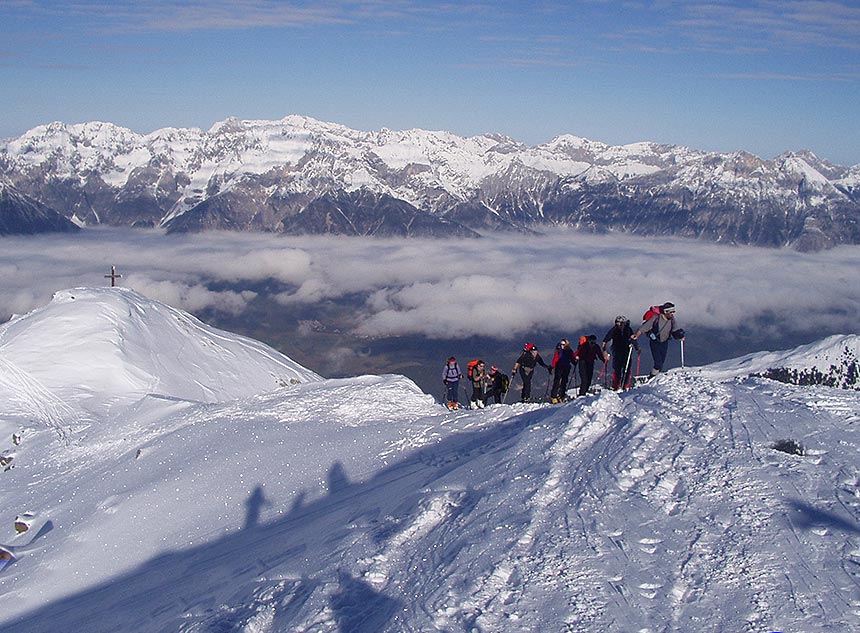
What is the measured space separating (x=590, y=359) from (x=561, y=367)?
1159 millimetres

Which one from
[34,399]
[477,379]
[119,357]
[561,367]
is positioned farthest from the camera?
[119,357]

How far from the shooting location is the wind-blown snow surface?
845cm

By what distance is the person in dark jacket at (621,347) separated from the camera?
1953 centimetres

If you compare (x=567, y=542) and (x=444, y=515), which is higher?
(x=567, y=542)

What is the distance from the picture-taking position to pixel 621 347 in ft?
65.0

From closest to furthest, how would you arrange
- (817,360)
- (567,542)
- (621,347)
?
(567,542) < (621,347) < (817,360)

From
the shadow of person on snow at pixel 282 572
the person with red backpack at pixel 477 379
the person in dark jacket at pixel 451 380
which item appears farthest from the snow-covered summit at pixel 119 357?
the shadow of person on snow at pixel 282 572

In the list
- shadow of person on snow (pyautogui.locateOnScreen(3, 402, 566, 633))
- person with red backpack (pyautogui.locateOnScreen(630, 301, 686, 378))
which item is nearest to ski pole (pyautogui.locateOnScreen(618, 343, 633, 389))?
person with red backpack (pyautogui.locateOnScreen(630, 301, 686, 378))

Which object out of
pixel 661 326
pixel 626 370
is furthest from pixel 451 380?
pixel 661 326

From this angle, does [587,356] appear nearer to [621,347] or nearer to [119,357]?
[621,347]

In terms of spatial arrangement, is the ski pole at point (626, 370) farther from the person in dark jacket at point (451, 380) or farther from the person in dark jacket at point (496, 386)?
the person in dark jacket at point (451, 380)

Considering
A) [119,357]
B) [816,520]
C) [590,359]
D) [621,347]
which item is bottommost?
[119,357]

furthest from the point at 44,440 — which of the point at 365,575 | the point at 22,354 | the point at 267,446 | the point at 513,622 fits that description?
the point at 513,622

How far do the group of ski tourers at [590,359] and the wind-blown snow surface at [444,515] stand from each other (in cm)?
224
